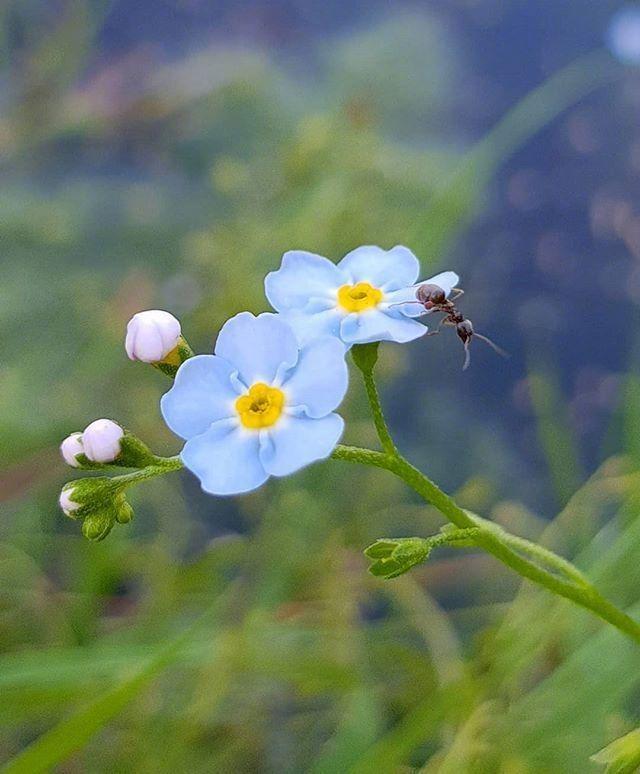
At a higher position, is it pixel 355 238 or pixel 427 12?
pixel 427 12

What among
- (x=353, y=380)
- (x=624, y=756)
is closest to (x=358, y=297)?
(x=624, y=756)

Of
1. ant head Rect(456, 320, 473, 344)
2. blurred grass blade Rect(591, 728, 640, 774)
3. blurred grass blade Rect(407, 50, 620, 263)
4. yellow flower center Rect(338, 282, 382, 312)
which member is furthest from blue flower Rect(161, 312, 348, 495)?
blurred grass blade Rect(407, 50, 620, 263)

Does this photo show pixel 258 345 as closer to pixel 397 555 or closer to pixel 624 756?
pixel 397 555

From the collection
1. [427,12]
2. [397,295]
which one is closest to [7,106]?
[427,12]

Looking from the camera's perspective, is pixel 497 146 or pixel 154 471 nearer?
pixel 154 471

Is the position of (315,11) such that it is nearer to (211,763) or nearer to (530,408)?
(530,408)

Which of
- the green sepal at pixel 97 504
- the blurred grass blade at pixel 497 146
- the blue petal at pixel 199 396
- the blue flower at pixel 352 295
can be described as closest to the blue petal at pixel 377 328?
the blue flower at pixel 352 295

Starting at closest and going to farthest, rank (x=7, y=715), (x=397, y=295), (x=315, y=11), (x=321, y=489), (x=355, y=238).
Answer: (x=397, y=295)
(x=7, y=715)
(x=321, y=489)
(x=355, y=238)
(x=315, y=11)
